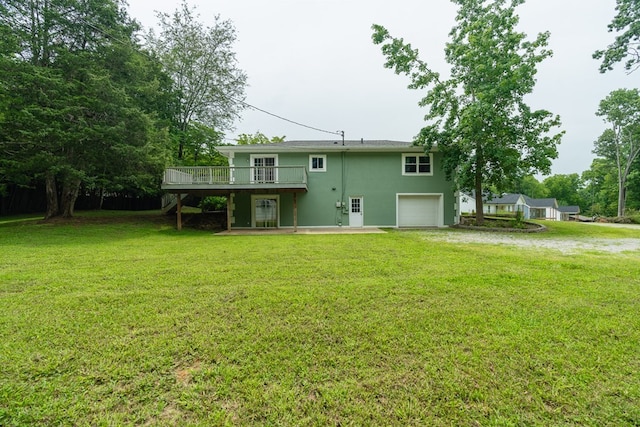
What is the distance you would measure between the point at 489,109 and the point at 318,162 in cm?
796

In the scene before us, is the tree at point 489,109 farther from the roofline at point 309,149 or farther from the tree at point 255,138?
the tree at point 255,138

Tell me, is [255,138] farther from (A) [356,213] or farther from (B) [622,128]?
(B) [622,128]

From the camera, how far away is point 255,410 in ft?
5.75

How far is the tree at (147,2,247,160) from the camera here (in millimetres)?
18500

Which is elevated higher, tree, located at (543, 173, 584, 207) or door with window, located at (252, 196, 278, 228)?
tree, located at (543, 173, 584, 207)

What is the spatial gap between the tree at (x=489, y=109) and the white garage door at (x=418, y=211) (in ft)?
5.74

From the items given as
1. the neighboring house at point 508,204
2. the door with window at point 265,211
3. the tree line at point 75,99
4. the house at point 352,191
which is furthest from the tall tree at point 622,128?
the tree line at point 75,99

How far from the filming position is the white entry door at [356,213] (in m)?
14.1

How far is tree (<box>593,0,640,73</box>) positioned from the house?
8.72 metres

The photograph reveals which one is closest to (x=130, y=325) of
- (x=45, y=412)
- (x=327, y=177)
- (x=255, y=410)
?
(x=45, y=412)

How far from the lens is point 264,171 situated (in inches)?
508

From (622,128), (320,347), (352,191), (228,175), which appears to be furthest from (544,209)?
(320,347)

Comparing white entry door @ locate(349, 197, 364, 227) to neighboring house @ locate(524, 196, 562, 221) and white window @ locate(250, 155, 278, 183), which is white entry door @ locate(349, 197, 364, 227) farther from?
neighboring house @ locate(524, 196, 562, 221)

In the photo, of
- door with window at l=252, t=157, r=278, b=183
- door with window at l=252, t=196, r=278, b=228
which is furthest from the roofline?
door with window at l=252, t=196, r=278, b=228
